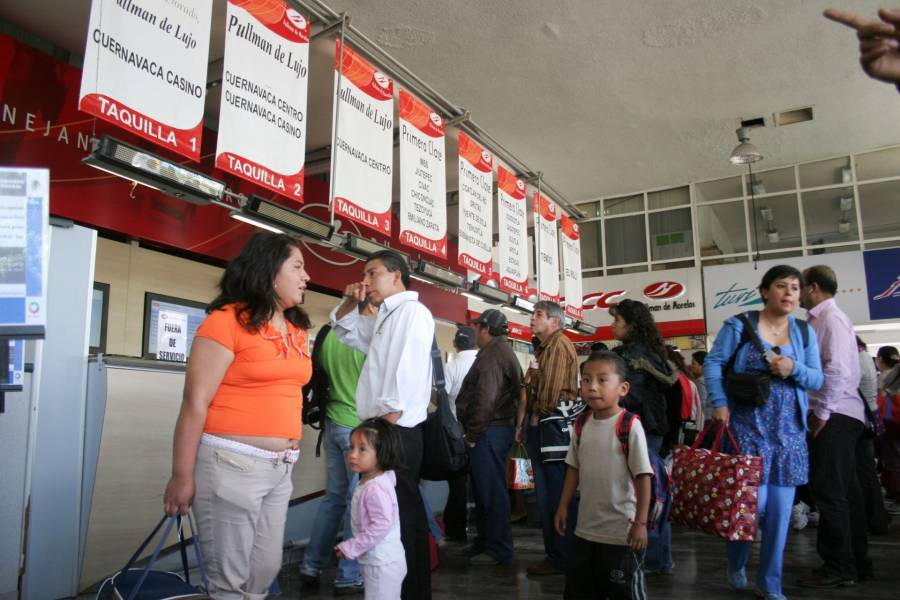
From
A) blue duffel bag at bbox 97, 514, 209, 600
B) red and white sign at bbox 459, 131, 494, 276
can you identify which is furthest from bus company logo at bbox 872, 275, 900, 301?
blue duffel bag at bbox 97, 514, 209, 600

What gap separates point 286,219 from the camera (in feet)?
15.6

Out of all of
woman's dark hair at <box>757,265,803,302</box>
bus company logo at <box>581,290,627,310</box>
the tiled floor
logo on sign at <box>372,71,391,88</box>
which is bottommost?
the tiled floor

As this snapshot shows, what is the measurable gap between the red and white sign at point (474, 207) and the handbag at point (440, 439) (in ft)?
11.3

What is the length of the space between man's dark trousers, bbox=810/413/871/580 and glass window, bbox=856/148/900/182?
8.99 m

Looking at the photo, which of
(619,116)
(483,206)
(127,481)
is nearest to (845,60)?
(619,116)

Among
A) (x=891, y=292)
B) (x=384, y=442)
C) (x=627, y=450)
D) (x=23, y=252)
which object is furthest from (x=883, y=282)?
(x=23, y=252)

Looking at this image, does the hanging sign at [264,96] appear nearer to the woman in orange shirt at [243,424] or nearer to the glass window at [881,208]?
the woman in orange shirt at [243,424]

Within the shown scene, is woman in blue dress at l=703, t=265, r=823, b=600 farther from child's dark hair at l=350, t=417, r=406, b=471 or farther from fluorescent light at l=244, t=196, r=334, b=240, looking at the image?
fluorescent light at l=244, t=196, r=334, b=240

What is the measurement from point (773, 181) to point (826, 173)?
0.81 metres

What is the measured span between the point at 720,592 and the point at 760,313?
155 centimetres

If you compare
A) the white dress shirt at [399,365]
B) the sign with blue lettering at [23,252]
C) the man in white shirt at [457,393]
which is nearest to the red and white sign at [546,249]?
the man in white shirt at [457,393]

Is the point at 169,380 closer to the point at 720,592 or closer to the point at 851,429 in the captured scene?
the point at 720,592

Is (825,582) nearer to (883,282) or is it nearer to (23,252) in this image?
(23,252)

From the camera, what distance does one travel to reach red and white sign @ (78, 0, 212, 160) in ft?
11.2
